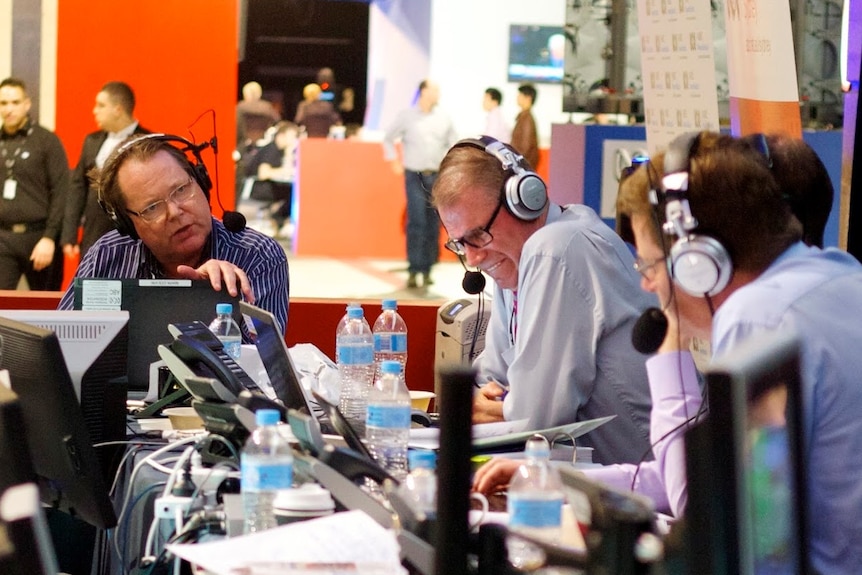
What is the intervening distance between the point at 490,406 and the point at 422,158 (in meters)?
7.27

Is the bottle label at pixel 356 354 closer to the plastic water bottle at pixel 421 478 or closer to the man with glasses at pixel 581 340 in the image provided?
the man with glasses at pixel 581 340

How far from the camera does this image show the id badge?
701 centimetres

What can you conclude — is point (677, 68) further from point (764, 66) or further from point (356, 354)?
point (356, 354)

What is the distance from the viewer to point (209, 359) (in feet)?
8.24

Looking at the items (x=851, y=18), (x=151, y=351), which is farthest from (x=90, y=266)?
A: (x=851, y=18)

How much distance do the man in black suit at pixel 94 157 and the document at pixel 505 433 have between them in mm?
4511

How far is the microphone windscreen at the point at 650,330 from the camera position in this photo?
216 centimetres

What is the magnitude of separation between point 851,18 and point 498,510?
12.3ft

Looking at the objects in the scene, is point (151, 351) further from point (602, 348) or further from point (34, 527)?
point (34, 527)

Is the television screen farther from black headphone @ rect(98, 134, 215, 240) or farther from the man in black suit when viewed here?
black headphone @ rect(98, 134, 215, 240)

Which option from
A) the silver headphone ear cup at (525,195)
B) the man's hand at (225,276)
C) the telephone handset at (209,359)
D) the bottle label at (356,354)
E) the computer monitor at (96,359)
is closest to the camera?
the telephone handset at (209,359)

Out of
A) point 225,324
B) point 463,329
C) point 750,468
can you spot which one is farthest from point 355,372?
point 750,468

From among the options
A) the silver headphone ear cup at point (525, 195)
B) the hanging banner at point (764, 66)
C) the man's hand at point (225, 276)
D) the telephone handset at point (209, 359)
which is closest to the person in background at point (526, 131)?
the hanging banner at point (764, 66)

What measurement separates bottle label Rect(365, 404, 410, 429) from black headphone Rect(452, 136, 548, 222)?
34.0 inches
